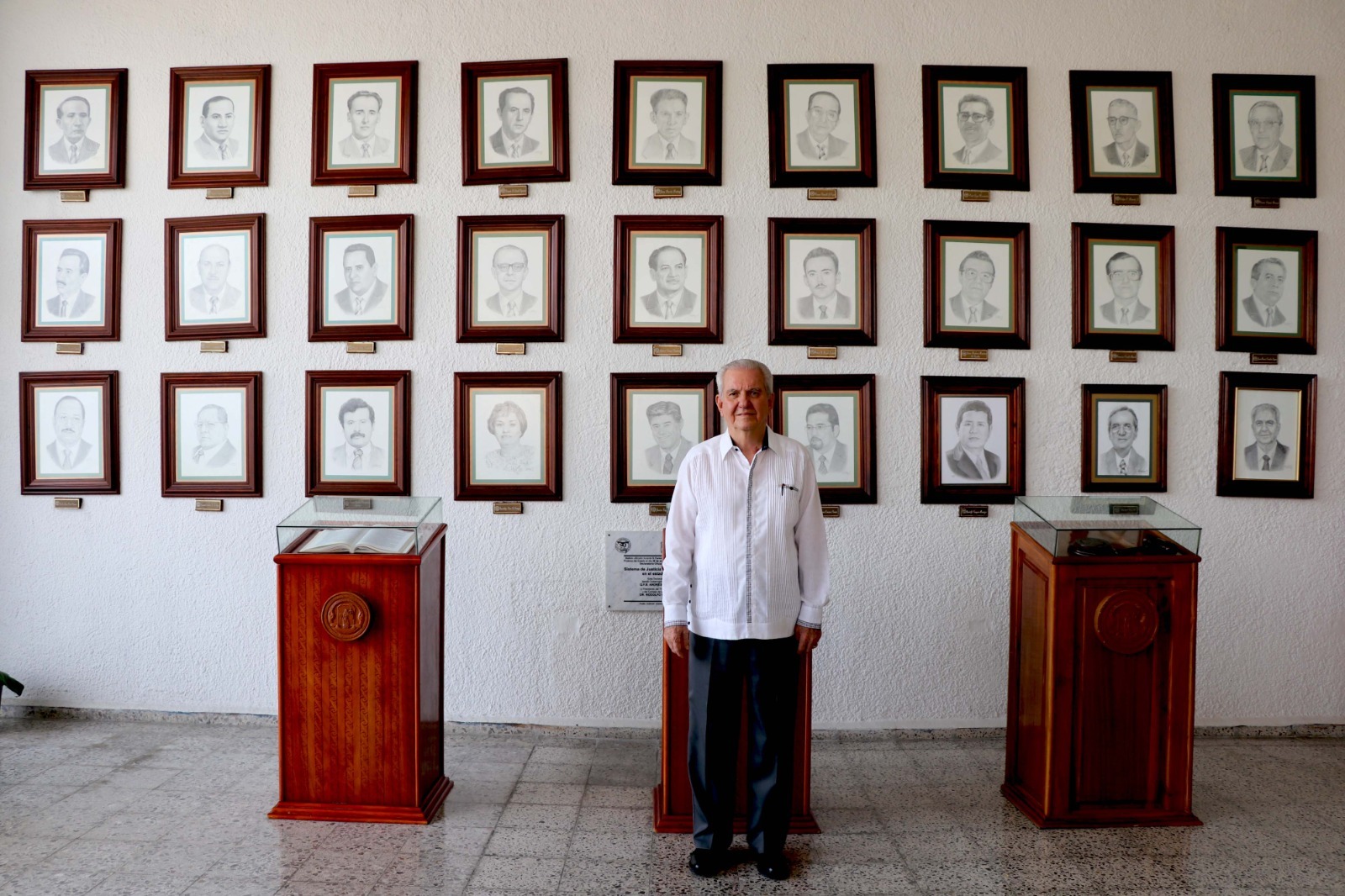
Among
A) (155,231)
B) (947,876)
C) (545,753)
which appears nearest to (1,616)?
(155,231)

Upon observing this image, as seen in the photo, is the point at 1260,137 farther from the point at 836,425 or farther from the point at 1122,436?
the point at 836,425

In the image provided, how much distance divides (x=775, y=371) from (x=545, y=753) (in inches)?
88.5

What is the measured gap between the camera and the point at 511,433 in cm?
423

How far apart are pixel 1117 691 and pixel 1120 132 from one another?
2.84 m

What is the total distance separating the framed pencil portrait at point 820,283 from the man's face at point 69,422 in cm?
373

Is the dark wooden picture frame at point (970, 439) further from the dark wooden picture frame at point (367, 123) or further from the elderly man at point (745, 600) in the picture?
the dark wooden picture frame at point (367, 123)

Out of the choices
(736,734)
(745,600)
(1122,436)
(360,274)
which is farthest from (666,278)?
(1122,436)

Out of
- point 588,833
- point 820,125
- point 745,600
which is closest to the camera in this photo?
point 745,600

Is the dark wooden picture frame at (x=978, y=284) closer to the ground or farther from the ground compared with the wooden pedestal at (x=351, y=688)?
farther from the ground

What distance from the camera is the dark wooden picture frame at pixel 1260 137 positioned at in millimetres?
4230

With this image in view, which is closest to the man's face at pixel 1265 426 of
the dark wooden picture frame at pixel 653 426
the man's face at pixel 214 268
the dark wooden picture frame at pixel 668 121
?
the dark wooden picture frame at pixel 653 426

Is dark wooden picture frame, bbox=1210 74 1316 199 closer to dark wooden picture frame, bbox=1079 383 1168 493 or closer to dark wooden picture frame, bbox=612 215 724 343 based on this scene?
dark wooden picture frame, bbox=1079 383 1168 493

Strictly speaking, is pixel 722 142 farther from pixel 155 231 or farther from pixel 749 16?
pixel 155 231

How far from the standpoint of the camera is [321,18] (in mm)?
4273
